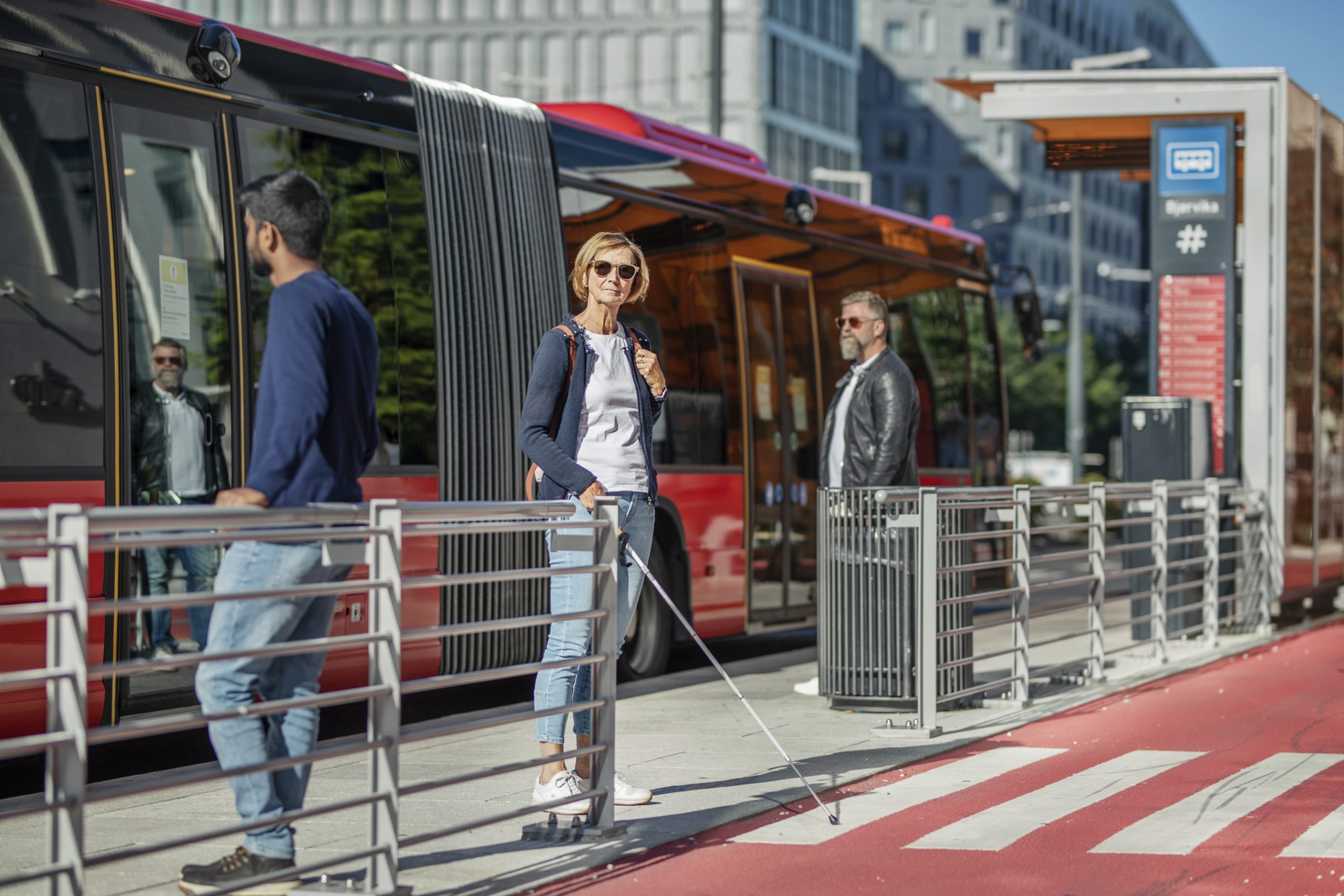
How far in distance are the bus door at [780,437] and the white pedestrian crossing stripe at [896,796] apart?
399cm

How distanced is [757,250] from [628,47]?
58701 millimetres

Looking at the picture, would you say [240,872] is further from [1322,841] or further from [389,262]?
[389,262]

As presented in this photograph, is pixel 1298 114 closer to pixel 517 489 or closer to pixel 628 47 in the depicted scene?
pixel 517 489

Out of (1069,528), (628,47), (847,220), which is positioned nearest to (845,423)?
(1069,528)

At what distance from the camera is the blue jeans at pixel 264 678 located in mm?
4672

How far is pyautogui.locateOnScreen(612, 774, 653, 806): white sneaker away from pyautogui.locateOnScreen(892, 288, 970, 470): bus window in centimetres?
833

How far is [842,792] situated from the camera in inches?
271

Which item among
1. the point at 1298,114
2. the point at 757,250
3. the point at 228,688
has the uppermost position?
the point at 1298,114

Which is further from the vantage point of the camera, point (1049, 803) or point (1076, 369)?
point (1076, 369)

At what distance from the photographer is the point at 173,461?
739cm

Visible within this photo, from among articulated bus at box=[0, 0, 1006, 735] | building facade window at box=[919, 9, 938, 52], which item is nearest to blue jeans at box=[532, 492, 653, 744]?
articulated bus at box=[0, 0, 1006, 735]

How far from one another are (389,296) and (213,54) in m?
1.55

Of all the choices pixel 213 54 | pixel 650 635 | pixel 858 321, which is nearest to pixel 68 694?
pixel 213 54

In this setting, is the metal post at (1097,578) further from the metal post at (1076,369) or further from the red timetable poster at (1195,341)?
the metal post at (1076,369)
